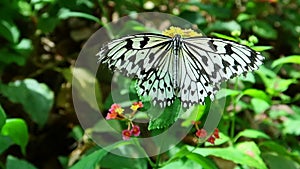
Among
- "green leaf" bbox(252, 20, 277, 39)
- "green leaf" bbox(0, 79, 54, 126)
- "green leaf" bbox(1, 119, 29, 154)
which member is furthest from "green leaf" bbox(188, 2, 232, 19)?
"green leaf" bbox(1, 119, 29, 154)

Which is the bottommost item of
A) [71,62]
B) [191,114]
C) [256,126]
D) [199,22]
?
[256,126]

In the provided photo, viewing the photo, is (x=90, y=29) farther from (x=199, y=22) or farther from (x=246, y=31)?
(x=246, y=31)

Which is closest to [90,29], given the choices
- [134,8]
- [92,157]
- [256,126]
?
[134,8]

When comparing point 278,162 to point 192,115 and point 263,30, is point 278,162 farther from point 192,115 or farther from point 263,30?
point 263,30

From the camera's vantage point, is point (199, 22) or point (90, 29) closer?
point (199, 22)

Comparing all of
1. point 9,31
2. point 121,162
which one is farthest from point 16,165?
point 9,31
